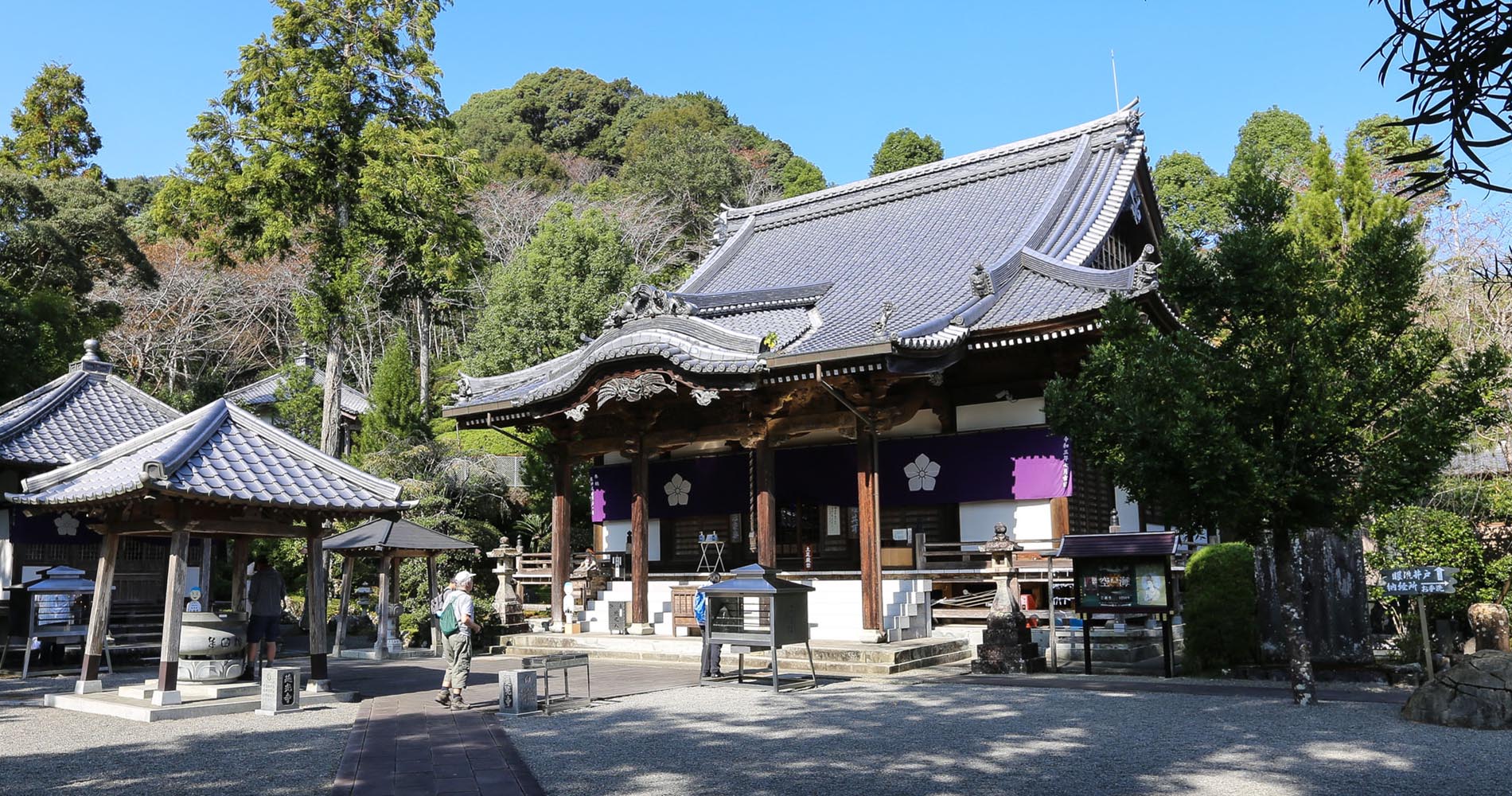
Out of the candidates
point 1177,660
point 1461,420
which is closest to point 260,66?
point 1177,660

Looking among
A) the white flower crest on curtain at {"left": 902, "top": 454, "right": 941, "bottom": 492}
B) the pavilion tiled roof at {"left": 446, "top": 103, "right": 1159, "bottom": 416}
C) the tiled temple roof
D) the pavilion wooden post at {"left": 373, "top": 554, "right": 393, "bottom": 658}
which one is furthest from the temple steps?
the tiled temple roof

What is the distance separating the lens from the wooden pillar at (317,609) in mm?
10484

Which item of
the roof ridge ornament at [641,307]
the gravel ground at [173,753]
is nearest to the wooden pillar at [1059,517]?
the roof ridge ornament at [641,307]

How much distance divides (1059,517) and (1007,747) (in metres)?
8.96

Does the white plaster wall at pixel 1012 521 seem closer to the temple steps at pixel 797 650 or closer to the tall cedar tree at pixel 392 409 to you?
the temple steps at pixel 797 650

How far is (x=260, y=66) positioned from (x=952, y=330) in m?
16.4

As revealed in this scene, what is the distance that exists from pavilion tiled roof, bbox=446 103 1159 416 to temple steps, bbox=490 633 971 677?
3.79 meters

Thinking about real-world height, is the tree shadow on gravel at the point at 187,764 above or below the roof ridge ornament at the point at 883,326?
below

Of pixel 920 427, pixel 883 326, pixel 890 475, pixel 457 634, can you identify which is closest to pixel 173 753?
pixel 457 634

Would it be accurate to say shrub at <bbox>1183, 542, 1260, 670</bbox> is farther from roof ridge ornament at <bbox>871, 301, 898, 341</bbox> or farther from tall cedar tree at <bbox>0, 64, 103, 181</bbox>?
tall cedar tree at <bbox>0, 64, 103, 181</bbox>

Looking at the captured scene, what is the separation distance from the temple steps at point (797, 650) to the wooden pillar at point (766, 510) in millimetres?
1382

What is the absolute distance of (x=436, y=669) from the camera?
1394 centimetres

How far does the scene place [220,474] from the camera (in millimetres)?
9492

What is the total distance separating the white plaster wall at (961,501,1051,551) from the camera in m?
15.7
